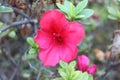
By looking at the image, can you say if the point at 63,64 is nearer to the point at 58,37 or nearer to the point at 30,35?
the point at 58,37

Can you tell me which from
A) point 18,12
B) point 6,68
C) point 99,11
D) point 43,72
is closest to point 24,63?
point 6,68

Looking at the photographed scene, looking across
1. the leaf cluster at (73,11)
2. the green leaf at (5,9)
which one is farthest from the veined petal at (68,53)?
the green leaf at (5,9)

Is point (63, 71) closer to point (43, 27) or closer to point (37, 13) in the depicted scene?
point (43, 27)

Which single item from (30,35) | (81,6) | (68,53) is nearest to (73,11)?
(81,6)

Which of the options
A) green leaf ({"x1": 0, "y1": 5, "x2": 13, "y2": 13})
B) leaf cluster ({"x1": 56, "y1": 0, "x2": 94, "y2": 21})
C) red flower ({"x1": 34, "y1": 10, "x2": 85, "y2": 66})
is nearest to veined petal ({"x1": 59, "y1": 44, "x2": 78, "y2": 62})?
red flower ({"x1": 34, "y1": 10, "x2": 85, "y2": 66})

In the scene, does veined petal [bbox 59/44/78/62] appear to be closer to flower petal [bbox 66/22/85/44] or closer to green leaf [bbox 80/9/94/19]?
flower petal [bbox 66/22/85/44]
